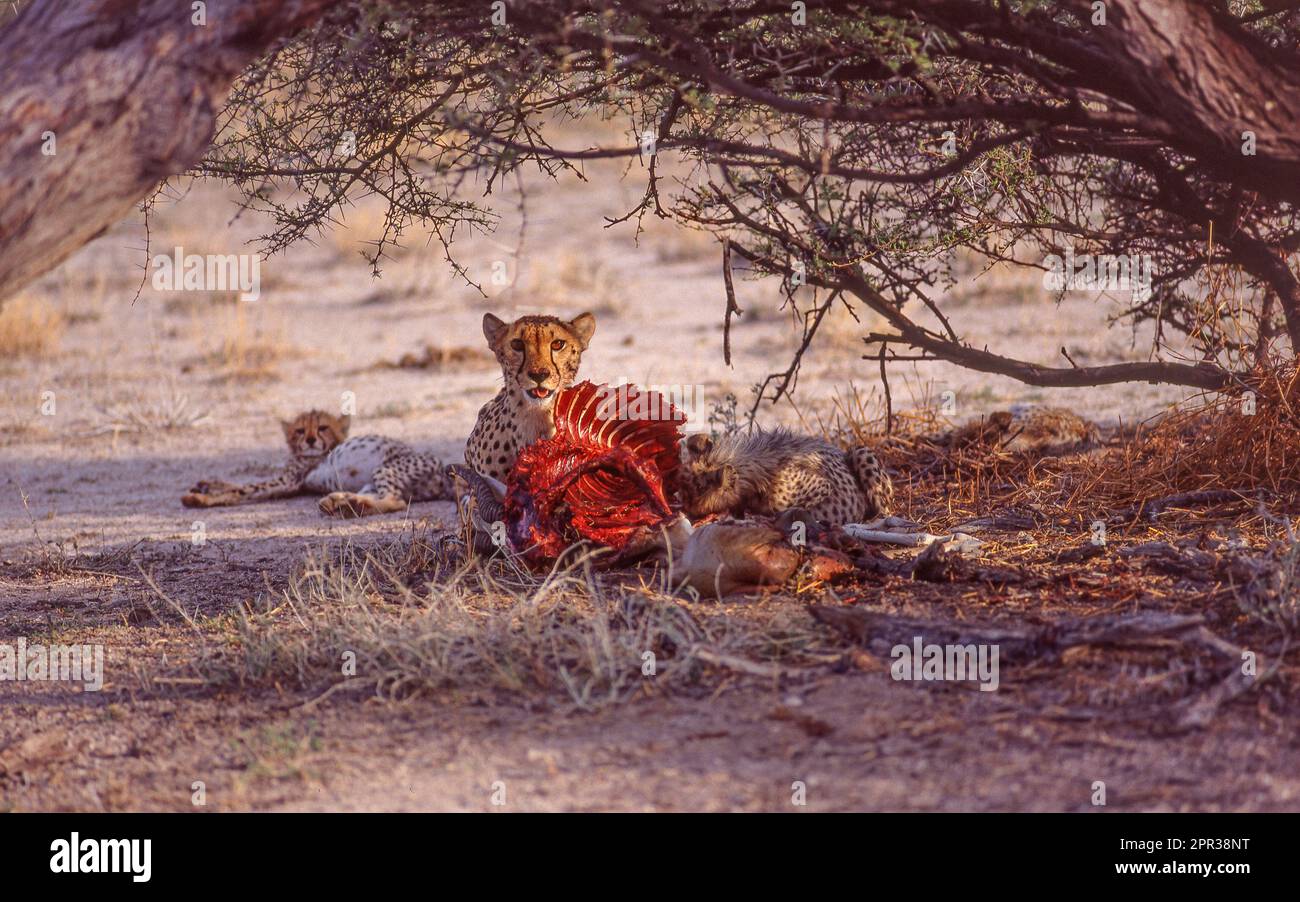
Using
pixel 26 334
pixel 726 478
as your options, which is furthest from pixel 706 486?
pixel 26 334

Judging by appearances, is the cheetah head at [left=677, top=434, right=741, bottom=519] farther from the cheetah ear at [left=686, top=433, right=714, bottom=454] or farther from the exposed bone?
the exposed bone

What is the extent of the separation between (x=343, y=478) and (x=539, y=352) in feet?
8.48

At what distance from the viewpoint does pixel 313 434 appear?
27.9 feet

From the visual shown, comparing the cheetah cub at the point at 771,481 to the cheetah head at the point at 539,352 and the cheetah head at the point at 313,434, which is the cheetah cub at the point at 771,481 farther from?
the cheetah head at the point at 313,434

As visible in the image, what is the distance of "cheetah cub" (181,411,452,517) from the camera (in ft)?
25.0

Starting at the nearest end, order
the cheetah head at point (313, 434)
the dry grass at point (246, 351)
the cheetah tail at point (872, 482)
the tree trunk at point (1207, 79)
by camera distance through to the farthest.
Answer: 1. the tree trunk at point (1207, 79)
2. the cheetah tail at point (872, 482)
3. the cheetah head at point (313, 434)
4. the dry grass at point (246, 351)

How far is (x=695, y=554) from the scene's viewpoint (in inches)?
193

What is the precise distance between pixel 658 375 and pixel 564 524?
5.40m

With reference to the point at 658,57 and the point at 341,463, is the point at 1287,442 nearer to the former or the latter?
the point at 658,57

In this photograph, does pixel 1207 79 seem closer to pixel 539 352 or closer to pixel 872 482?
pixel 872 482

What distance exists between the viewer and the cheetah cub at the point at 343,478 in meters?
7.62

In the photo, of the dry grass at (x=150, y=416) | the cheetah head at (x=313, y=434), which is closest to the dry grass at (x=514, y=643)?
the cheetah head at (x=313, y=434)

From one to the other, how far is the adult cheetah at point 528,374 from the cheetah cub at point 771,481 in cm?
58

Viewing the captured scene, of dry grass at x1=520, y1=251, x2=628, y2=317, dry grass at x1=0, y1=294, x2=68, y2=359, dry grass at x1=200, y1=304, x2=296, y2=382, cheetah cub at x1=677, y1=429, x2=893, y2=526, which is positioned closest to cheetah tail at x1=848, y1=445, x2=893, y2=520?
cheetah cub at x1=677, y1=429, x2=893, y2=526
